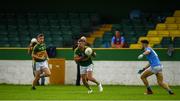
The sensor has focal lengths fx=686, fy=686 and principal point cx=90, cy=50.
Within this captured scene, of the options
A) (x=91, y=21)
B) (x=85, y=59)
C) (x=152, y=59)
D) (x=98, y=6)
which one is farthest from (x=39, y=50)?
(x=98, y=6)

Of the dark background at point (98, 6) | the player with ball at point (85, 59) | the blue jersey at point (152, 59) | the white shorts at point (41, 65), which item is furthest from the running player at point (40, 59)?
the dark background at point (98, 6)

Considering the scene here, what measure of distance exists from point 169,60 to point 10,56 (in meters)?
7.78

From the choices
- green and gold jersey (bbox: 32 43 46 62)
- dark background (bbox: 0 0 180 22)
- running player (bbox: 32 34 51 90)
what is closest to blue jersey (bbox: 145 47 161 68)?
running player (bbox: 32 34 51 90)

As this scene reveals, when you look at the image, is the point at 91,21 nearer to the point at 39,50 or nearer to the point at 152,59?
the point at 39,50

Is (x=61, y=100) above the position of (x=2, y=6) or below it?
below

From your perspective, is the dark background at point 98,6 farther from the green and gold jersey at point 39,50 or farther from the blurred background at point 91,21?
the green and gold jersey at point 39,50

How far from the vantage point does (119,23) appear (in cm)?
3812

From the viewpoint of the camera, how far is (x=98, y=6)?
130 ft

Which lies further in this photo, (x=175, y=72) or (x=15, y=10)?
(x=15, y=10)

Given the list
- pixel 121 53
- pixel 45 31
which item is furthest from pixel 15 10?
pixel 121 53

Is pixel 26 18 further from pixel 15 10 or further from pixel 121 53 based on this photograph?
pixel 121 53

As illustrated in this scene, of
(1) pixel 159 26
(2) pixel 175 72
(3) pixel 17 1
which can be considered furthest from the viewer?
(3) pixel 17 1

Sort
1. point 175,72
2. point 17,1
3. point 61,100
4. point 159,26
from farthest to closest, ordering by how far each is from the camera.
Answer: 1. point 17,1
2. point 159,26
3. point 175,72
4. point 61,100

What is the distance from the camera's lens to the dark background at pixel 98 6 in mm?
38969
